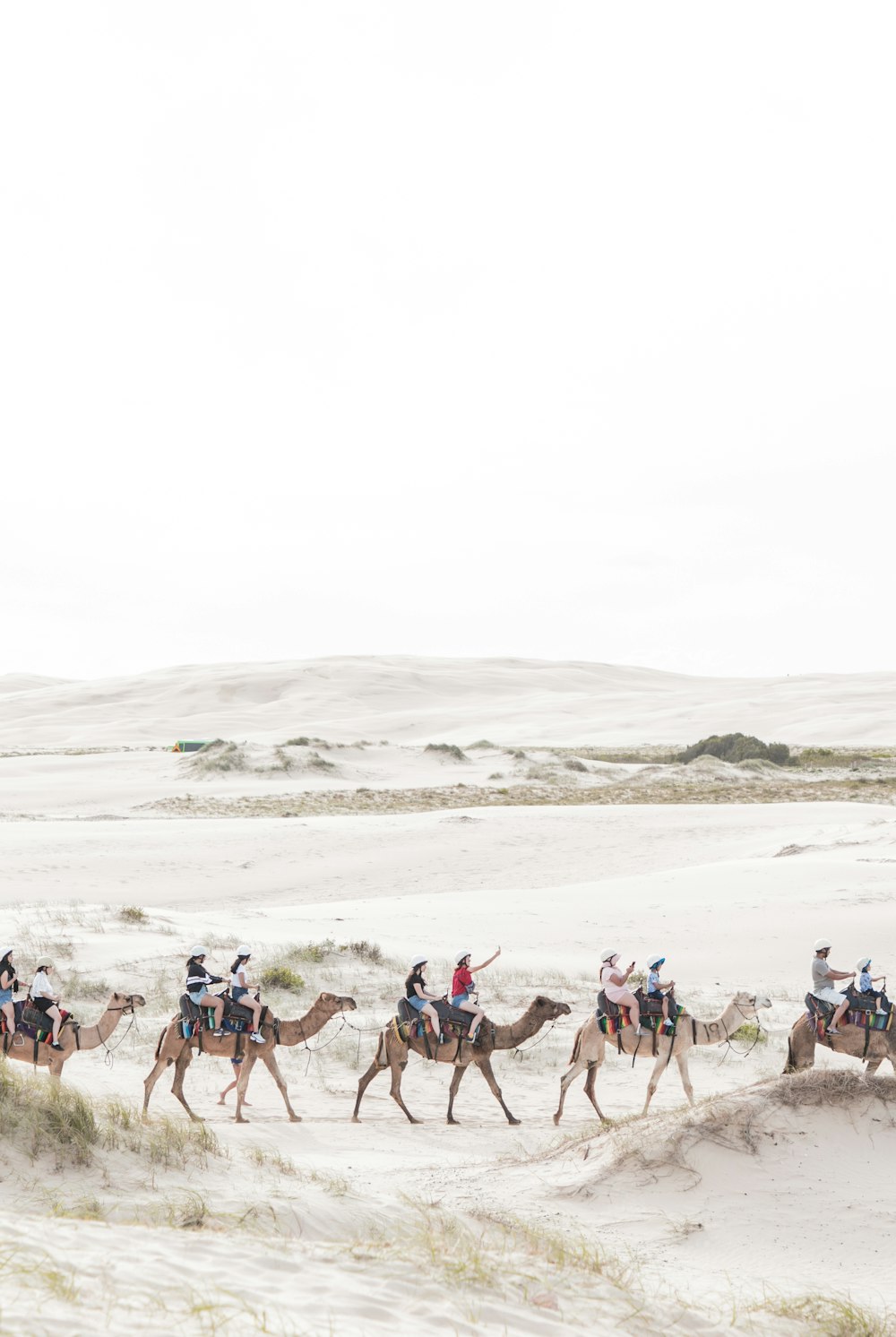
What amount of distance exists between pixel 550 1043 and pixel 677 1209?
5.66m


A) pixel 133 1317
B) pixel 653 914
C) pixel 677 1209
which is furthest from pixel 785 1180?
pixel 653 914

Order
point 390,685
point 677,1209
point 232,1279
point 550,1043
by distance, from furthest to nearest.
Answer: point 390,685 → point 550,1043 → point 677,1209 → point 232,1279

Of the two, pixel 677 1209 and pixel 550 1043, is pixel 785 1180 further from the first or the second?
pixel 550 1043

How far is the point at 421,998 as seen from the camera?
443 inches

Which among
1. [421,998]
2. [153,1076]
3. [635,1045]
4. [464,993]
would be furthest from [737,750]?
[153,1076]

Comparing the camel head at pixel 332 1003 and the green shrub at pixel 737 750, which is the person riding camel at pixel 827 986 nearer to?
the camel head at pixel 332 1003

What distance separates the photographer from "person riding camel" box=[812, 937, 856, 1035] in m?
11.2

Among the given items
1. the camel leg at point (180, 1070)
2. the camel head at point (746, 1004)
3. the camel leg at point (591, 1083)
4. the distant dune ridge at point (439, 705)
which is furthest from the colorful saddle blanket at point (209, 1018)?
the distant dune ridge at point (439, 705)

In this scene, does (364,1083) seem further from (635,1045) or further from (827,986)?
(827,986)

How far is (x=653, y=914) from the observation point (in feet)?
68.8

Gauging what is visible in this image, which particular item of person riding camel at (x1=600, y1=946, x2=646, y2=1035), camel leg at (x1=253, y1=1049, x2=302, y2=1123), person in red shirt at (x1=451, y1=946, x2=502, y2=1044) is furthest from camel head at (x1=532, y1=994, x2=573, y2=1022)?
camel leg at (x1=253, y1=1049, x2=302, y2=1123)

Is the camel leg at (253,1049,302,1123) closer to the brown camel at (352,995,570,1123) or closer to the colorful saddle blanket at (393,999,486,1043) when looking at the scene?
the brown camel at (352,995,570,1123)

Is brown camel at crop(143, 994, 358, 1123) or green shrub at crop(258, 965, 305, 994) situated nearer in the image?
brown camel at crop(143, 994, 358, 1123)

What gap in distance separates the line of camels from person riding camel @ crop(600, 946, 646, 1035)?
0.21m
